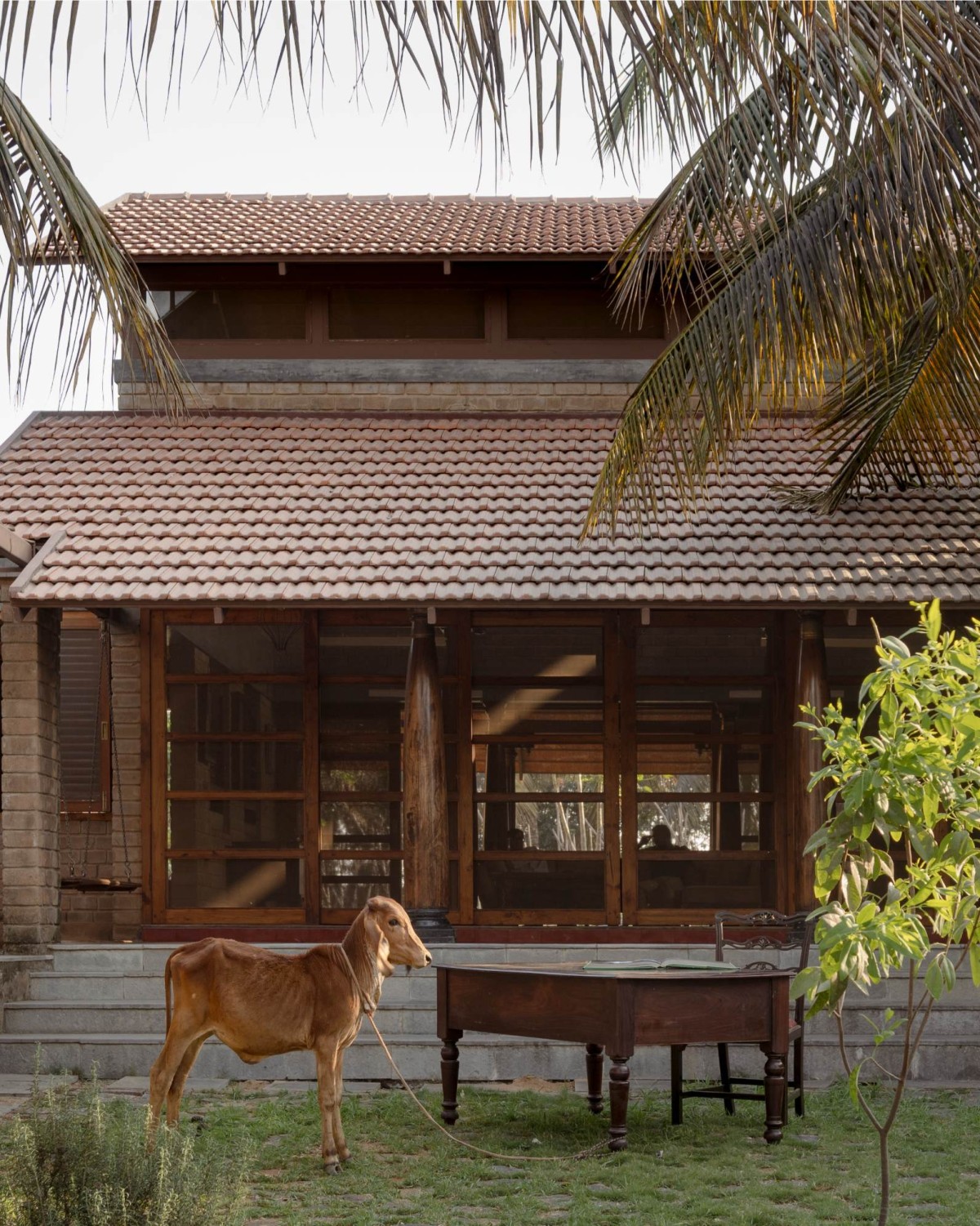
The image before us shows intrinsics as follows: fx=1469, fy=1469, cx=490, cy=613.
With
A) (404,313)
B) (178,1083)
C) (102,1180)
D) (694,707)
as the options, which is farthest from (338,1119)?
(404,313)

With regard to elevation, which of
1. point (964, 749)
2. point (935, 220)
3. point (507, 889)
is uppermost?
point (935, 220)

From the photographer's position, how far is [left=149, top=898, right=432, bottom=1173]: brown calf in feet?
21.7

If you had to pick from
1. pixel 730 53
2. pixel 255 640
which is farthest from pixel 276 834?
pixel 730 53

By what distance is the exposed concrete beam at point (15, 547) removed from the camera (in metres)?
10.5

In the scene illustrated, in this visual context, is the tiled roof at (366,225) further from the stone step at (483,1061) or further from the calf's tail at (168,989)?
the calf's tail at (168,989)

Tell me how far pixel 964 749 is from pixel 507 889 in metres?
8.29

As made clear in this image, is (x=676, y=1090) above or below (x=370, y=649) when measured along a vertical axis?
below

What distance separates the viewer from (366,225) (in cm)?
1466

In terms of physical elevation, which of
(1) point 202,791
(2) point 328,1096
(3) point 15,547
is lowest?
(2) point 328,1096

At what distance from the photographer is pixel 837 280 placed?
27.0 feet

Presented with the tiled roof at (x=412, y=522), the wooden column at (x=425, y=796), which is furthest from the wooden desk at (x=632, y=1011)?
the tiled roof at (x=412, y=522)

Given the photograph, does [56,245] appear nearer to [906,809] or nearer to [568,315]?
[906,809]

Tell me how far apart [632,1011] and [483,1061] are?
7.99 ft

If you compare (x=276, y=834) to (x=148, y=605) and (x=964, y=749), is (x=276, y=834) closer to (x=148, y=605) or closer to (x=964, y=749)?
(x=148, y=605)
